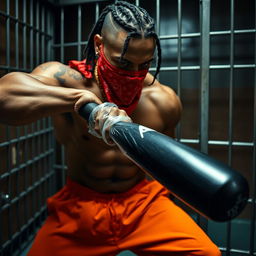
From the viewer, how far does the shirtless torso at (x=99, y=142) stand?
1057mm

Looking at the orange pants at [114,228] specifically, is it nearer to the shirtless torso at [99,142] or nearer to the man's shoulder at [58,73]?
the shirtless torso at [99,142]

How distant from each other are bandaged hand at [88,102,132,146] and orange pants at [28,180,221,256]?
53 centimetres

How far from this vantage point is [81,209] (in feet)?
3.60

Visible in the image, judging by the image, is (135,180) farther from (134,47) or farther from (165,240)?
(134,47)

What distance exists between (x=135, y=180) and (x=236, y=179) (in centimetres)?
85

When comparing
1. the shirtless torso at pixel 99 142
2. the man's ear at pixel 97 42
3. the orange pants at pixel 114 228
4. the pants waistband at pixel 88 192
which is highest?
the man's ear at pixel 97 42

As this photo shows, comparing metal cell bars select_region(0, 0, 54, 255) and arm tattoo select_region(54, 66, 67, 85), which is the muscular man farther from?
metal cell bars select_region(0, 0, 54, 255)

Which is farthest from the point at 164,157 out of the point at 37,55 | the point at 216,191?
the point at 37,55

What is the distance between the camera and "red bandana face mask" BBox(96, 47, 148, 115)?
930 millimetres

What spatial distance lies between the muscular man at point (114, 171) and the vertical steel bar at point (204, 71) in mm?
226

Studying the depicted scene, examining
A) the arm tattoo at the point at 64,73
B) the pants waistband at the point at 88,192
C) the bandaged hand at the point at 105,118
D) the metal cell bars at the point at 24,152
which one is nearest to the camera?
the bandaged hand at the point at 105,118

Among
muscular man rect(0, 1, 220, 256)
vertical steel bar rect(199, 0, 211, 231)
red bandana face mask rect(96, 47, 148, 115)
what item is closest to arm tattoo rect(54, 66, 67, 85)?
muscular man rect(0, 1, 220, 256)

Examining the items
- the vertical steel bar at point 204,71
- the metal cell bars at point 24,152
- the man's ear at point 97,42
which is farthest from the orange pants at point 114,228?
the man's ear at point 97,42

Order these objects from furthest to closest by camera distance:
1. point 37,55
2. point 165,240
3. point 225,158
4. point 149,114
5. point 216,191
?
point 225,158, point 37,55, point 149,114, point 165,240, point 216,191
